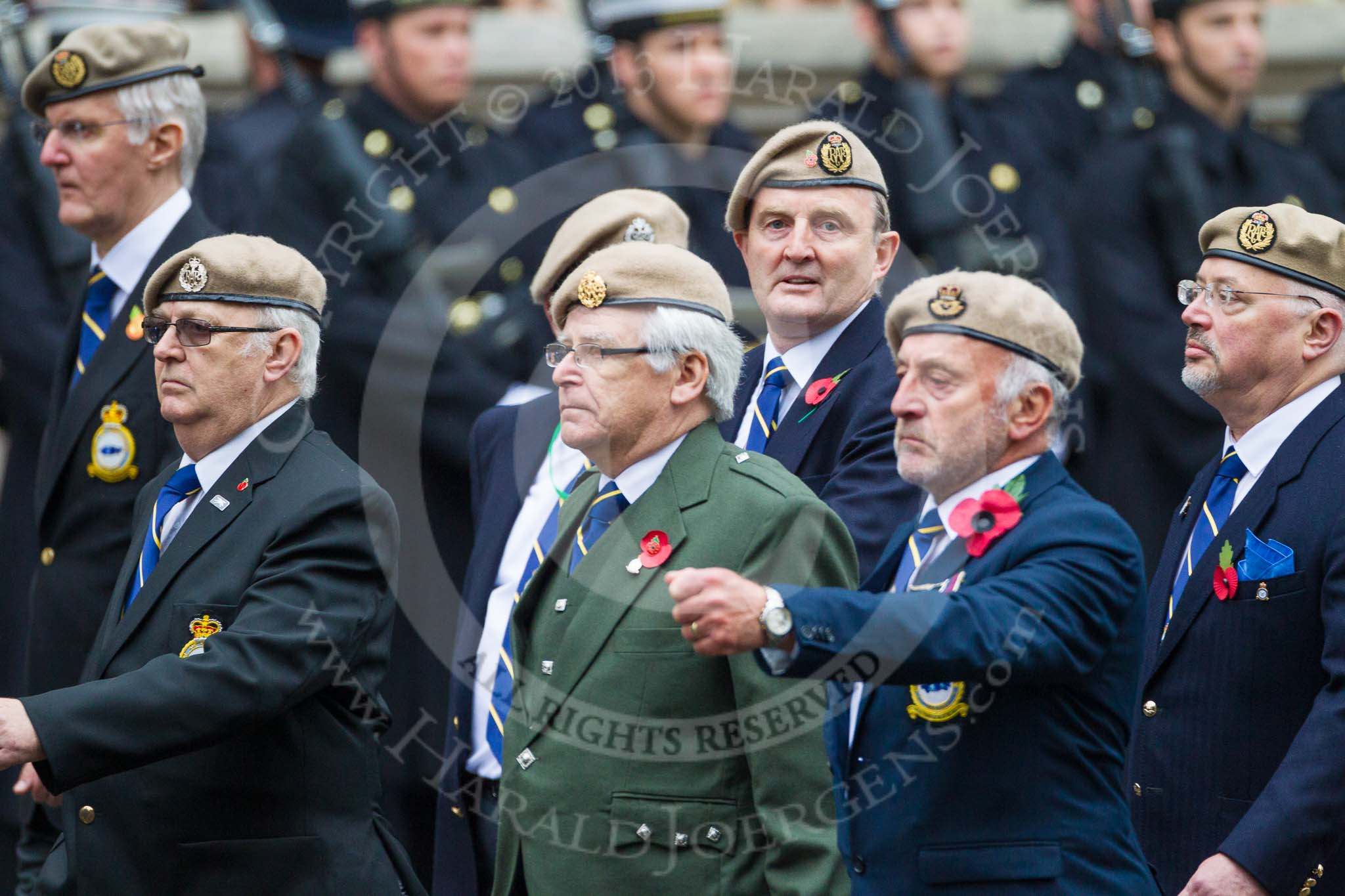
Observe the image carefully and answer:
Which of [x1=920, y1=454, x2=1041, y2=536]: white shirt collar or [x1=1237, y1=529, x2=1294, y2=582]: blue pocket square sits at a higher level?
[x1=920, y1=454, x2=1041, y2=536]: white shirt collar

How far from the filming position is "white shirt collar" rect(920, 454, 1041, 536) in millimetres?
3959

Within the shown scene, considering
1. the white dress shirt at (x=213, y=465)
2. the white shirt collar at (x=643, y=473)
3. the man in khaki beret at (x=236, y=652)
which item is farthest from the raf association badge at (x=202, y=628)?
the white shirt collar at (x=643, y=473)

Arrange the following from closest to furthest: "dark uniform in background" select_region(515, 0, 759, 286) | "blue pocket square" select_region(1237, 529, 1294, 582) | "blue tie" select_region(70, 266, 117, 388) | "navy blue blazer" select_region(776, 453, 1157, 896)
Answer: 1. "navy blue blazer" select_region(776, 453, 1157, 896)
2. "blue pocket square" select_region(1237, 529, 1294, 582)
3. "blue tie" select_region(70, 266, 117, 388)
4. "dark uniform in background" select_region(515, 0, 759, 286)

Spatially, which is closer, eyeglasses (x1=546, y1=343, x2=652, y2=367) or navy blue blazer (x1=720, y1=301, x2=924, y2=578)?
eyeglasses (x1=546, y1=343, x2=652, y2=367)

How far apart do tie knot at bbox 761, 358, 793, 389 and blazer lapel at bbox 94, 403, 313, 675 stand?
1.15 meters

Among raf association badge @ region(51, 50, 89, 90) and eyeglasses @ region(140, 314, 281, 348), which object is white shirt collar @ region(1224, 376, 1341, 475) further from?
raf association badge @ region(51, 50, 89, 90)

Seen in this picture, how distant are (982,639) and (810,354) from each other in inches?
61.1

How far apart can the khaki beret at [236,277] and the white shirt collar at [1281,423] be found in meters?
2.12

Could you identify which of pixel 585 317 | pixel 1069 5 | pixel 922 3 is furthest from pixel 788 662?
pixel 1069 5

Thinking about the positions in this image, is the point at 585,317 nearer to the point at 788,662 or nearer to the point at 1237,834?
the point at 788,662

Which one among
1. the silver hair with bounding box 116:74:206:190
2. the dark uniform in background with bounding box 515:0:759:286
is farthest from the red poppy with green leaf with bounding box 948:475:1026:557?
the dark uniform in background with bounding box 515:0:759:286

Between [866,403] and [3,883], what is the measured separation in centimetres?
341

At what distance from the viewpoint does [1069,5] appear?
9.87 meters

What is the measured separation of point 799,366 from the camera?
5008mm
